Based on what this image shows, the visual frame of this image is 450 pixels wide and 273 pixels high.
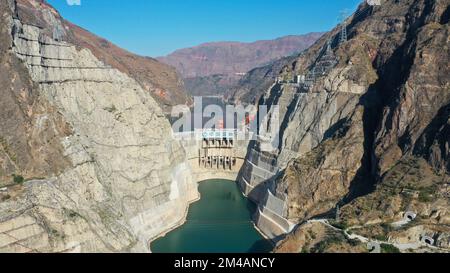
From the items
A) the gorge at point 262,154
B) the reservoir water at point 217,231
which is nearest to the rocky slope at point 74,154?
the gorge at point 262,154

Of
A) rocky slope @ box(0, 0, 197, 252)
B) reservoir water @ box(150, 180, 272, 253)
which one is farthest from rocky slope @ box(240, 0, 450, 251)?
rocky slope @ box(0, 0, 197, 252)

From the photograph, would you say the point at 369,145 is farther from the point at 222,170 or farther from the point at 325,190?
the point at 222,170

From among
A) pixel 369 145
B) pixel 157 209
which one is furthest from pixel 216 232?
pixel 369 145

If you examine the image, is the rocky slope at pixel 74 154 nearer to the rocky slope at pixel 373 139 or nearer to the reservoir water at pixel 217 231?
the reservoir water at pixel 217 231

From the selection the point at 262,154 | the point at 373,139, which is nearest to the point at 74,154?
the point at 373,139

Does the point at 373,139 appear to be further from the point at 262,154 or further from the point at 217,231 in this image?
the point at 217,231

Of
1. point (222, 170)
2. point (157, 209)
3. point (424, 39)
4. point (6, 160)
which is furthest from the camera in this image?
point (222, 170)
